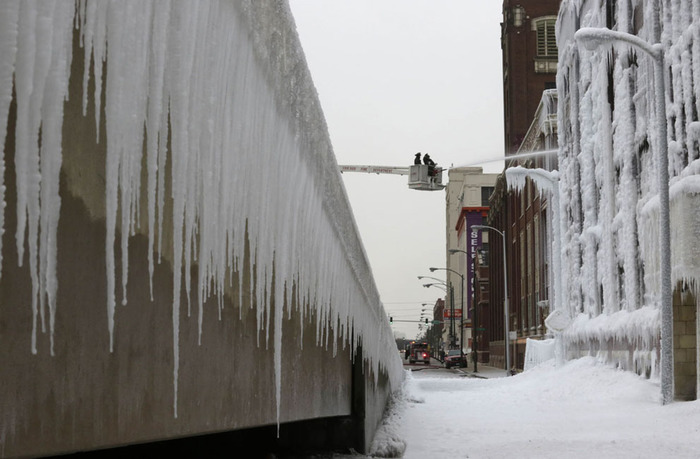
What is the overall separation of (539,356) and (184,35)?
130 feet

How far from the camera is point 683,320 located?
1906cm

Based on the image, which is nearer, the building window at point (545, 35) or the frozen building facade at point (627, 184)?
the frozen building facade at point (627, 184)

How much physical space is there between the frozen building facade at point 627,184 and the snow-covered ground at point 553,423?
1.41m

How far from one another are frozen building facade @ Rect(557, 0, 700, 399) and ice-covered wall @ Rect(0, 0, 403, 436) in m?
14.3

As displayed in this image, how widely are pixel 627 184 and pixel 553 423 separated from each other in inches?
466

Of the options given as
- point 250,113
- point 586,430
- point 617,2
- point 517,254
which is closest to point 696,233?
point 586,430

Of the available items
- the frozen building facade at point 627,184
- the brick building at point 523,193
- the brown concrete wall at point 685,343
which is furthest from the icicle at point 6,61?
the brick building at point 523,193

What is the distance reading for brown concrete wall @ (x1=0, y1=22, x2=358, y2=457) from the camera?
217cm

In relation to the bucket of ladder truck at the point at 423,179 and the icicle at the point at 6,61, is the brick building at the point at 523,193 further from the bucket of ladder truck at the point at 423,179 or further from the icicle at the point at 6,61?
the icicle at the point at 6,61

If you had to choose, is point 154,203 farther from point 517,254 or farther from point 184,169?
point 517,254

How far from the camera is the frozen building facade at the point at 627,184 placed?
61.1ft

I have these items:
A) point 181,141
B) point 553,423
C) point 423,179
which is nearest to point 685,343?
point 553,423

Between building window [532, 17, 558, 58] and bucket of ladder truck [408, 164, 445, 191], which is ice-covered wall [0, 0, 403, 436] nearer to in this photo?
bucket of ladder truck [408, 164, 445, 191]

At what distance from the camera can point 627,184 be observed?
24938 mm
